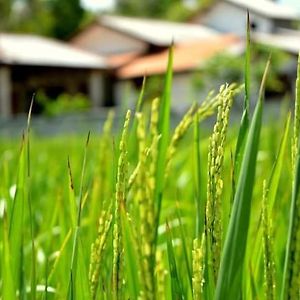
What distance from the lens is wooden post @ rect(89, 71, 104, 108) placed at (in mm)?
27219

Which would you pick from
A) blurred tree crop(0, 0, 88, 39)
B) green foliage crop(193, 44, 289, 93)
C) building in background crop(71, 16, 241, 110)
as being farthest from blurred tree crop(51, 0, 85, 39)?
green foliage crop(193, 44, 289, 93)

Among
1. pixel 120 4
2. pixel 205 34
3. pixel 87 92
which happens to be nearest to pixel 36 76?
pixel 87 92

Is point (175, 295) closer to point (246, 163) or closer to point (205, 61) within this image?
point (246, 163)

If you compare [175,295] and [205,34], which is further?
[205,34]

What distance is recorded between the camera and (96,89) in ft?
89.2

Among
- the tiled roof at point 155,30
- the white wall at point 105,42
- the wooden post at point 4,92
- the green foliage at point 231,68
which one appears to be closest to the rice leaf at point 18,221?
the green foliage at point 231,68

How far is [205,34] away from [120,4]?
77.6 feet

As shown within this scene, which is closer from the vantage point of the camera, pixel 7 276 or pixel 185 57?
pixel 7 276

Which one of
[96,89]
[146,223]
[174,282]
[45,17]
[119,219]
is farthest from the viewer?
[45,17]

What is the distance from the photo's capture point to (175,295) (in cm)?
52

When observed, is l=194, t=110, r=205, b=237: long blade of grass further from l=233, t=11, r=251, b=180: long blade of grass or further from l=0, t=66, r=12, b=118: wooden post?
l=0, t=66, r=12, b=118: wooden post

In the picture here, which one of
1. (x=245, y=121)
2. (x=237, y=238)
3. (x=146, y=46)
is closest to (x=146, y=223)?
(x=237, y=238)

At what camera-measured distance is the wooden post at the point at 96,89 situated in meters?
27.2

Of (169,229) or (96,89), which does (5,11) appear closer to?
(96,89)
